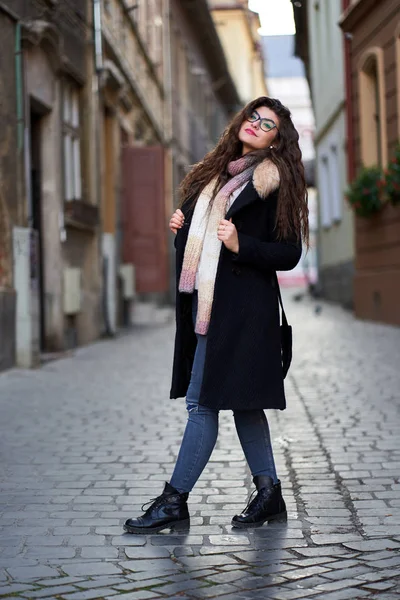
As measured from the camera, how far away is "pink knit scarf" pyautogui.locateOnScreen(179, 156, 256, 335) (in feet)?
14.9

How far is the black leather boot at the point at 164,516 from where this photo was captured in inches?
178

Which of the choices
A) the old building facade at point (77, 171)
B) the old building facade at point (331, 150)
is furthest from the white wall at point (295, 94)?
the old building facade at point (77, 171)

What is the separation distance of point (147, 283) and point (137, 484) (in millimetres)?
14546

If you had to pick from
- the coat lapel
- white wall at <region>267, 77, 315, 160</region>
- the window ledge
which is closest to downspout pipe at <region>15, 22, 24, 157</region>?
the window ledge

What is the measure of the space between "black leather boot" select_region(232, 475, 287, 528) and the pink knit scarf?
2.33ft

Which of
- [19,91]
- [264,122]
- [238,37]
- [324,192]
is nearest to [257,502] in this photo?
[264,122]

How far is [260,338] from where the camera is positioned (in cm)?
457

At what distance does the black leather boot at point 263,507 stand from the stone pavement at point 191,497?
5 centimetres

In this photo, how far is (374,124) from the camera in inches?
743

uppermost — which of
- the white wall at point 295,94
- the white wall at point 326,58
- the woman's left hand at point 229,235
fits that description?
the white wall at point 295,94

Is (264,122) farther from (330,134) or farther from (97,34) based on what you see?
(330,134)

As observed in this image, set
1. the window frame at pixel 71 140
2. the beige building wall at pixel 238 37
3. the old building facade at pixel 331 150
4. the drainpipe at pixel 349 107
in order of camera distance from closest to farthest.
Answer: the window frame at pixel 71 140 → the drainpipe at pixel 349 107 → the old building facade at pixel 331 150 → the beige building wall at pixel 238 37

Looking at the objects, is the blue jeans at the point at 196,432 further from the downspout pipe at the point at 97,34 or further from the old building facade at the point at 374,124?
the downspout pipe at the point at 97,34

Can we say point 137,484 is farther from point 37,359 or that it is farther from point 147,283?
point 147,283
